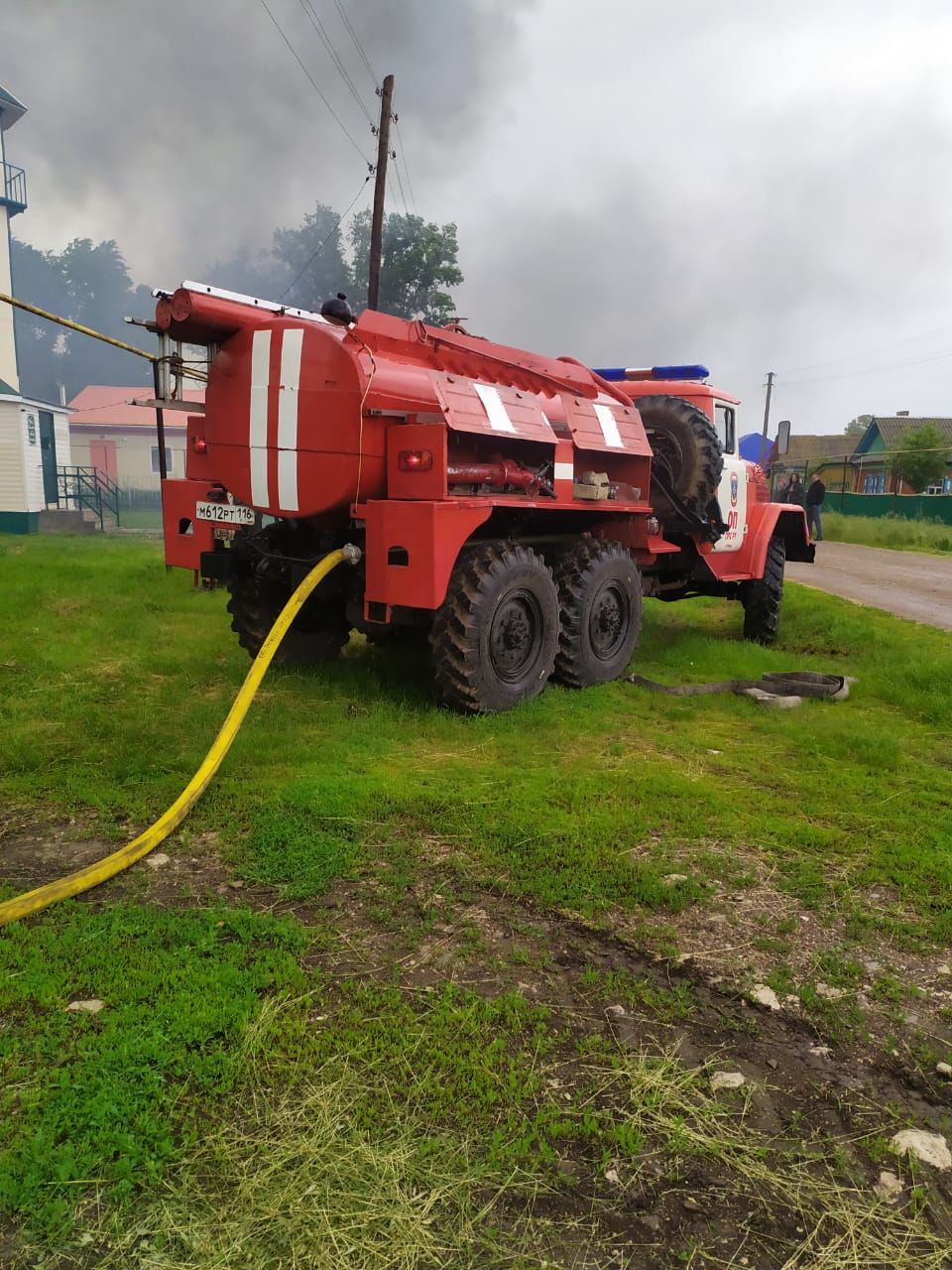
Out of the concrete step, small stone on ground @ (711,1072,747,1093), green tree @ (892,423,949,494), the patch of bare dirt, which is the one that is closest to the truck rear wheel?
the patch of bare dirt

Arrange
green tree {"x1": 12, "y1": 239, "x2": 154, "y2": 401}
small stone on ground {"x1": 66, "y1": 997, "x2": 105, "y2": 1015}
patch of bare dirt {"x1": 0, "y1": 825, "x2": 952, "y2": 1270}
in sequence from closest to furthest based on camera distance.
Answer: patch of bare dirt {"x1": 0, "y1": 825, "x2": 952, "y2": 1270} < small stone on ground {"x1": 66, "y1": 997, "x2": 105, "y2": 1015} < green tree {"x1": 12, "y1": 239, "x2": 154, "y2": 401}

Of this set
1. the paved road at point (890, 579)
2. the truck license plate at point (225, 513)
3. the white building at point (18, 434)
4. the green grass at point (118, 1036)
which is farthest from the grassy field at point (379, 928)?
the white building at point (18, 434)

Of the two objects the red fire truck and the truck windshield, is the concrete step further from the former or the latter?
the truck windshield

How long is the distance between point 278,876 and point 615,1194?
6.06 feet

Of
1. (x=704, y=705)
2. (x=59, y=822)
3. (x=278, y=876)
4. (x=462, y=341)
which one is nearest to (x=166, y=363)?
(x=462, y=341)

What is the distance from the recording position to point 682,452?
755cm

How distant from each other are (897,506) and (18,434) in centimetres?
2835

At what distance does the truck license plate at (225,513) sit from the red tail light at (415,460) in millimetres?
1338

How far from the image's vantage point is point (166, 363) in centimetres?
561

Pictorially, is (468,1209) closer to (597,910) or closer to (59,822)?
(597,910)

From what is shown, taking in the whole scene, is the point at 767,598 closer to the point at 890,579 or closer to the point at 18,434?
the point at 890,579

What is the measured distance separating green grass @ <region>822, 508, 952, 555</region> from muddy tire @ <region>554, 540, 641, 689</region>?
17.9m

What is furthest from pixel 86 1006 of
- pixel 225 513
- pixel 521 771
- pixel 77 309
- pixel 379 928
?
pixel 77 309

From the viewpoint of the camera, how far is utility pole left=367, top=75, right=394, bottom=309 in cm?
1697
